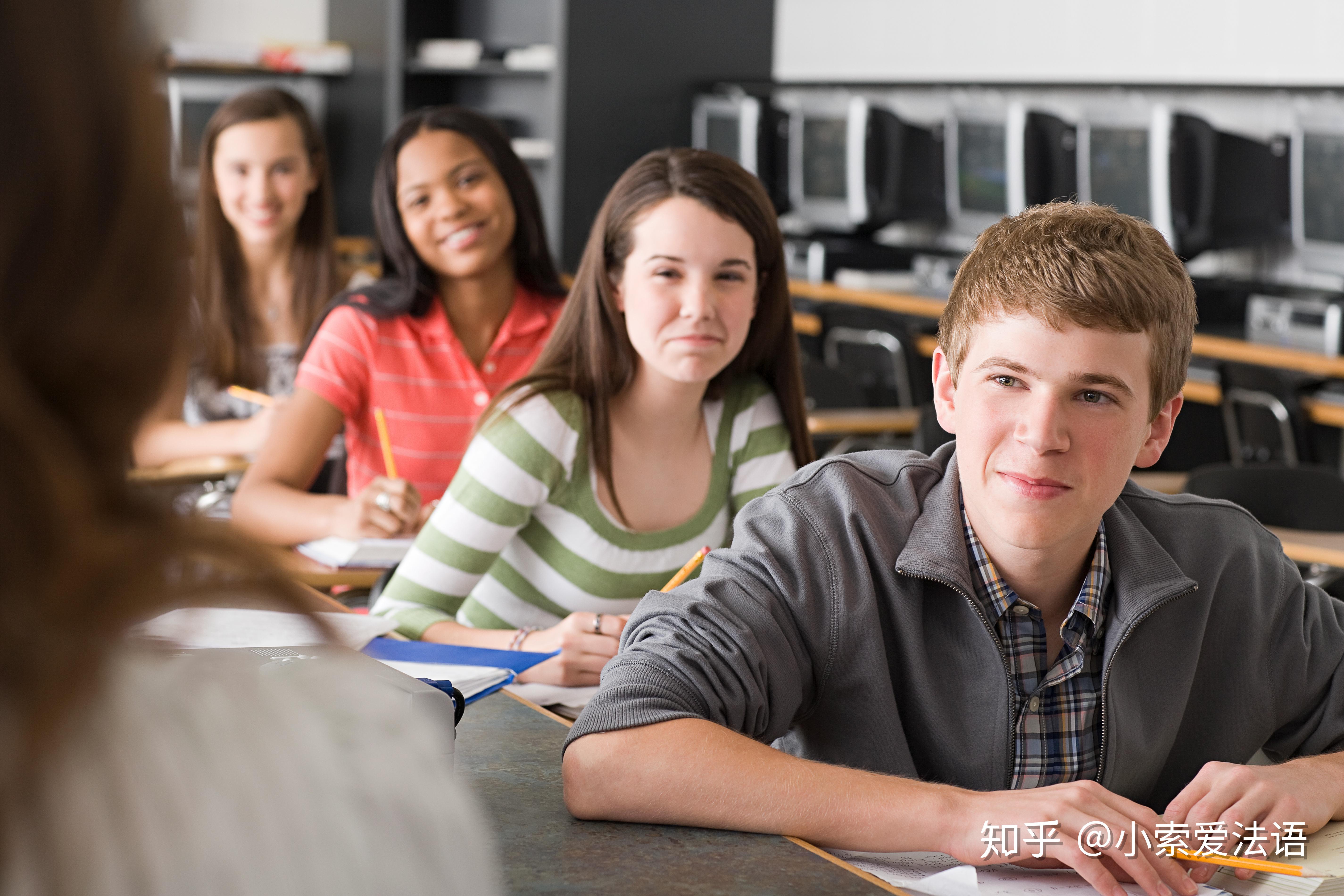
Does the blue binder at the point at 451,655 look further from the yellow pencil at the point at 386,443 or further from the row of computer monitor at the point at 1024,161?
the row of computer monitor at the point at 1024,161

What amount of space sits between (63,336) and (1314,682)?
1.29 meters

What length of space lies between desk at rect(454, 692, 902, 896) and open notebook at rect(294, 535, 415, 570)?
3.18 feet

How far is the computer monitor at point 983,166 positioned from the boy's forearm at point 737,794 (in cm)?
466

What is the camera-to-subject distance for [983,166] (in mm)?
5723

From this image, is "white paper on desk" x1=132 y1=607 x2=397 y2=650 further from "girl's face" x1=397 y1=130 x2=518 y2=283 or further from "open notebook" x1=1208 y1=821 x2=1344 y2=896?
"girl's face" x1=397 y1=130 x2=518 y2=283

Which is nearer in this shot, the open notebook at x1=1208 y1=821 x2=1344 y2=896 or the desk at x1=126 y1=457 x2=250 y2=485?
the open notebook at x1=1208 y1=821 x2=1344 y2=896

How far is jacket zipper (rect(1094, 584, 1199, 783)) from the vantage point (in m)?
1.27

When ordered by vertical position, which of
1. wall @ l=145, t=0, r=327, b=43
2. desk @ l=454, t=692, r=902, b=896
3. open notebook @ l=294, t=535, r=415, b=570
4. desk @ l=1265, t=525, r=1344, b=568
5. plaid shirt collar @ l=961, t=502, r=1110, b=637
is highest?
wall @ l=145, t=0, r=327, b=43

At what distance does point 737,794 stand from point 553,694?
20.6 inches

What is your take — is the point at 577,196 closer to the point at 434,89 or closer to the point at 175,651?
the point at 434,89

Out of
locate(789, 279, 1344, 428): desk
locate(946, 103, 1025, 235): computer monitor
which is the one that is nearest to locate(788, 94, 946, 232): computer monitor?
locate(946, 103, 1025, 235): computer monitor

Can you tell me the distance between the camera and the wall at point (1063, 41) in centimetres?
509

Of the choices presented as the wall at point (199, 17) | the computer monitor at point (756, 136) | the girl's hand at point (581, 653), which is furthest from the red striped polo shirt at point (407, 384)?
the computer monitor at point (756, 136)

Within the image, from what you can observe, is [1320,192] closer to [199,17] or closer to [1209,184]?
[1209,184]
